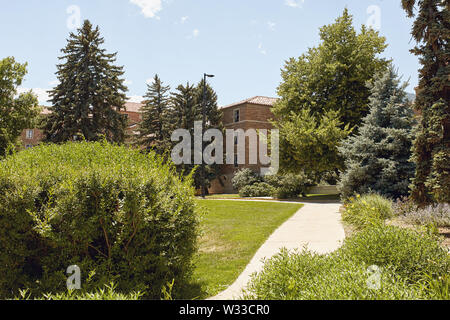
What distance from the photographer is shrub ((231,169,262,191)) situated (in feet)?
108

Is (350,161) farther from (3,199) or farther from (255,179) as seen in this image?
(255,179)

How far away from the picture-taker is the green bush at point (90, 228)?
3.42m

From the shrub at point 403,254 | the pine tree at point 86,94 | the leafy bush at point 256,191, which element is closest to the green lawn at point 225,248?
the shrub at point 403,254

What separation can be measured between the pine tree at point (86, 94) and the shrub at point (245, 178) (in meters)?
12.9

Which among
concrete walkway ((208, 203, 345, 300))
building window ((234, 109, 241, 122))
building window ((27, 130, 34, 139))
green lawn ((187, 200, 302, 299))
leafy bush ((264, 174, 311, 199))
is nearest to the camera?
green lawn ((187, 200, 302, 299))

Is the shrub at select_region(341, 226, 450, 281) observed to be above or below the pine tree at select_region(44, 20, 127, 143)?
below

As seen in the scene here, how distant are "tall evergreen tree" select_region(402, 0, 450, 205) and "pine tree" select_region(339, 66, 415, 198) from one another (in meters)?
5.64

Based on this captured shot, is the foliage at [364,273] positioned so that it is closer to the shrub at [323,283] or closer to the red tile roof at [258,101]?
the shrub at [323,283]

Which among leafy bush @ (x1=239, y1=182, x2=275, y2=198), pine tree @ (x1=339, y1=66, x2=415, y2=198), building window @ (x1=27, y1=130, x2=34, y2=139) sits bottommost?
leafy bush @ (x1=239, y1=182, x2=275, y2=198)

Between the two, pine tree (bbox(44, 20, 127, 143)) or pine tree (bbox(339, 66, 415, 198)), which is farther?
pine tree (bbox(44, 20, 127, 143))

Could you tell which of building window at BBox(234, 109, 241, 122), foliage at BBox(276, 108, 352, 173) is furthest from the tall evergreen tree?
building window at BBox(234, 109, 241, 122)

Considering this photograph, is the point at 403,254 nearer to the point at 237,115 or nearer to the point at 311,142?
the point at 311,142

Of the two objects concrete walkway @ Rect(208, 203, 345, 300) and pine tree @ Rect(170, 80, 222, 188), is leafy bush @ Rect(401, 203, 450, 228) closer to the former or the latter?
concrete walkway @ Rect(208, 203, 345, 300)
